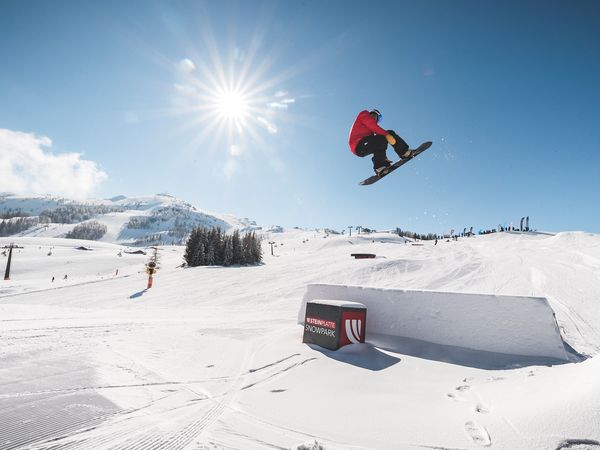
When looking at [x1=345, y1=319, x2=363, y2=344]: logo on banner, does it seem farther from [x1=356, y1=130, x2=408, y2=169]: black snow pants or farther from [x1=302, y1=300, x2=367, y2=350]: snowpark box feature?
[x1=356, y1=130, x2=408, y2=169]: black snow pants

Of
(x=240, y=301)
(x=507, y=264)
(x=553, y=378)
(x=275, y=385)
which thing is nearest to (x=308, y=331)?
(x=275, y=385)

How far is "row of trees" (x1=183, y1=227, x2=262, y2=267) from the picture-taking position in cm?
4238

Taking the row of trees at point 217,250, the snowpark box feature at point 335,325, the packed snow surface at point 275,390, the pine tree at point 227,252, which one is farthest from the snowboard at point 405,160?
the row of trees at point 217,250

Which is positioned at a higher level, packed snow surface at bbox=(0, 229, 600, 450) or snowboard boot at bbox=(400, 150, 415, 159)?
snowboard boot at bbox=(400, 150, 415, 159)

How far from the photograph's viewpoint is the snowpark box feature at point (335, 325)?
5.81m

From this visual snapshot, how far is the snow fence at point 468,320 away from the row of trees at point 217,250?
125 feet

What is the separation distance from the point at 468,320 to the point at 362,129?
431cm

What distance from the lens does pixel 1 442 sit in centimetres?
232

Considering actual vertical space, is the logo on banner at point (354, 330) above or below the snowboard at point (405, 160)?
below

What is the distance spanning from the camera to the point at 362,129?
6000mm

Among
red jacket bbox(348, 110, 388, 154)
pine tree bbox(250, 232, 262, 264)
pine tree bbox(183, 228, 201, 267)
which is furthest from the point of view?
pine tree bbox(250, 232, 262, 264)

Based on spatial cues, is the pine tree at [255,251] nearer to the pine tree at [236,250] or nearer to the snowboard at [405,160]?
the pine tree at [236,250]

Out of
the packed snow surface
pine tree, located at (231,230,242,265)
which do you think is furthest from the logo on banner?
pine tree, located at (231,230,242,265)

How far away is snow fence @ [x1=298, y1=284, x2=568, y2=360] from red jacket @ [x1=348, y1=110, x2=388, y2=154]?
342cm
